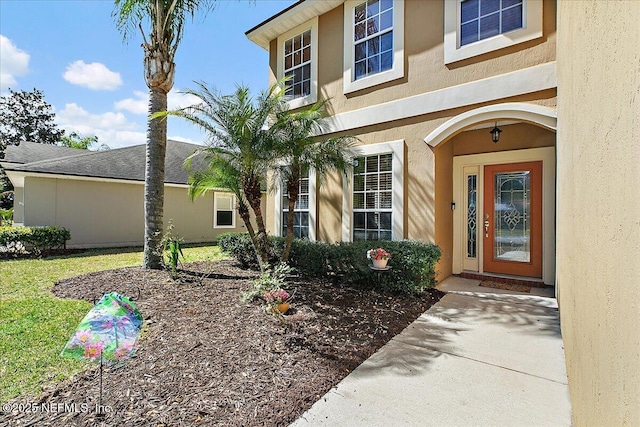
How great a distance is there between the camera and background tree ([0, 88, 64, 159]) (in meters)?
34.7

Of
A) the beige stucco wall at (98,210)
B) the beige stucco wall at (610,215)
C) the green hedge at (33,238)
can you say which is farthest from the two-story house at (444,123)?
the green hedge at (33,238)

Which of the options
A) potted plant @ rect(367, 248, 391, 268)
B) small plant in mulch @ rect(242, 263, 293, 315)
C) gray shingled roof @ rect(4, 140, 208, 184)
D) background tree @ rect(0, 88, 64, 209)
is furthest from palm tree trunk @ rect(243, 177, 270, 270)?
background tree @ rect(0, 88, 64, 209)

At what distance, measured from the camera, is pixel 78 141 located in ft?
129

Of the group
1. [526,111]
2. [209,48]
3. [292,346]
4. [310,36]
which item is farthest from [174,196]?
[526,111]

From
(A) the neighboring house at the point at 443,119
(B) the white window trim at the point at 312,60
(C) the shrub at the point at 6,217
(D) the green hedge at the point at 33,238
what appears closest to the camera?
(A) the neighboring house at the point at 443,119

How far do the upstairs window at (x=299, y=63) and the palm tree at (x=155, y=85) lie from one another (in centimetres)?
300

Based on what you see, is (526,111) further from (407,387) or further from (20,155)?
(20,155)

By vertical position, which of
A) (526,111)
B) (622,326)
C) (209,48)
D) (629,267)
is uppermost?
(209,48)

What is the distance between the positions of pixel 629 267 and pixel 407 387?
2.67 metres

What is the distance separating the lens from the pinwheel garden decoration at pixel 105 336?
108 inches

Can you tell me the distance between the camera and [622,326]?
4.19 ft

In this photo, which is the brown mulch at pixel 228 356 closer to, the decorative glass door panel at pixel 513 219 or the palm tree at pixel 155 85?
the palm tree at pixel 155 85

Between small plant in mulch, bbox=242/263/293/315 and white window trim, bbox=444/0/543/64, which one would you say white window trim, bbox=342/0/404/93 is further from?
small plant in mulch, bbox=242/263/293/315

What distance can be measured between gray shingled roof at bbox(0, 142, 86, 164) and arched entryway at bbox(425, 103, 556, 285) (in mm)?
19322
